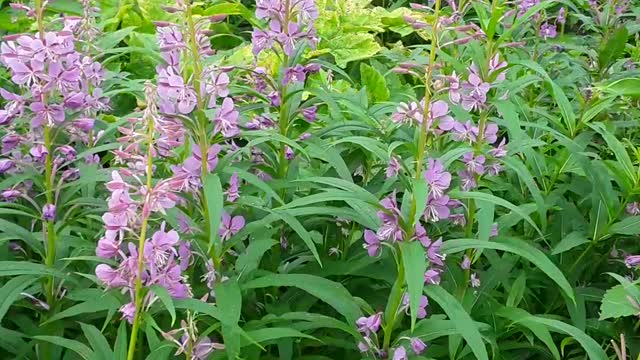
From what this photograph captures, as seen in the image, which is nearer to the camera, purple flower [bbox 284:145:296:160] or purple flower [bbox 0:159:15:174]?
purple flower [bbox 0:159:15:174]

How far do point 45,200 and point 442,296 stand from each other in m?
1.50

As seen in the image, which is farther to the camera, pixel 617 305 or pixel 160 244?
pixel 617 305

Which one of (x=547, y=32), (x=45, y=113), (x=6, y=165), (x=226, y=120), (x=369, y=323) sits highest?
(x=226, y=120)

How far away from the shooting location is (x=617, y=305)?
244 cm

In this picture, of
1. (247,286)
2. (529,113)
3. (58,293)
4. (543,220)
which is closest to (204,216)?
(247,286)

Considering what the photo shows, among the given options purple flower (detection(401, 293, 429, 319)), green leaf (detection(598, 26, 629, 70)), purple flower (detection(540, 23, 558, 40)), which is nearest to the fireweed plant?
purple flower (detection(401, 293, 429, 319))

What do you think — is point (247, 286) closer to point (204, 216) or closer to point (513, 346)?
point (204, 216)

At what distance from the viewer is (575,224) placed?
10.8ft

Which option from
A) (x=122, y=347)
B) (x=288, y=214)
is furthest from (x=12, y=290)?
(x=288, y=214)

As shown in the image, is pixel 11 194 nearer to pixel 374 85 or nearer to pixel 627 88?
pixel 627 88

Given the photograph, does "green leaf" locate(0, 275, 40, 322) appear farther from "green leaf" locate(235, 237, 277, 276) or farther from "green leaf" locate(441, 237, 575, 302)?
"green leaf" locate(441, 237, 575, 302)

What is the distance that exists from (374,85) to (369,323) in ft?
8.55

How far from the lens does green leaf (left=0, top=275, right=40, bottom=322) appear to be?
2.36 m

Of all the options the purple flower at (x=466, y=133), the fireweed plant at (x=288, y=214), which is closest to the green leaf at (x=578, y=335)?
the fireweed plant at (x=288, y=214)
